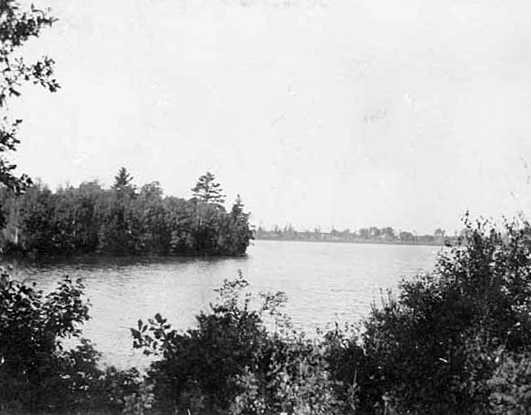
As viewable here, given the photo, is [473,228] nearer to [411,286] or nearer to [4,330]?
[411,286]

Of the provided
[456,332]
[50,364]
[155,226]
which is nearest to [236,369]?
[50,364]

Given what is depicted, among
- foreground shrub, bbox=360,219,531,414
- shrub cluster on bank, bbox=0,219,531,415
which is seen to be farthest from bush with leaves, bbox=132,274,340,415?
foreground shrub, bbox=360,219,531,414

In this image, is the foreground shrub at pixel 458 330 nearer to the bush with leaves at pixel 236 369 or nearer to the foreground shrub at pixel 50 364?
the bush with leaves at pixel 236 369

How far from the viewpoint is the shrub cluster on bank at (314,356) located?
6215mm

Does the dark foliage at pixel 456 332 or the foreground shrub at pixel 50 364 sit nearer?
the dark foliage at pixel 456 332

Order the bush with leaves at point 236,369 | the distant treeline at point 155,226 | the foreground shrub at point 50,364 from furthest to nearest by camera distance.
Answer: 1. the distant treeline at point 155,226
2. the foreground shrub at point 50,364
3. the bush with leaves at point 236,369

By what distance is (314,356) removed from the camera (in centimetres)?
664

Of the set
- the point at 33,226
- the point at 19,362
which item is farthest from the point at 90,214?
the point at 19,362

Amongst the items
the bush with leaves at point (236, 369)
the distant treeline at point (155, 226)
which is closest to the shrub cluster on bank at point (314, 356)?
the bush with leaves at point (236, 369)

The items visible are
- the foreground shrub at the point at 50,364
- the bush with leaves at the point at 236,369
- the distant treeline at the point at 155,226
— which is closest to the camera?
the bush with leaves at the point at 236,369

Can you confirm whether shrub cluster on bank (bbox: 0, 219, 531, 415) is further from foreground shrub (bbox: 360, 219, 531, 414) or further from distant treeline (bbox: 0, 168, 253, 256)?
distant treeline (bbox: 0, 168, 253, 256)

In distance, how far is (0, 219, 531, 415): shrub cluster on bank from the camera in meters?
6.21

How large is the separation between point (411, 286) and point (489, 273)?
887mm

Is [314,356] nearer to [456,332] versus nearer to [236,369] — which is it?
[236,369]
